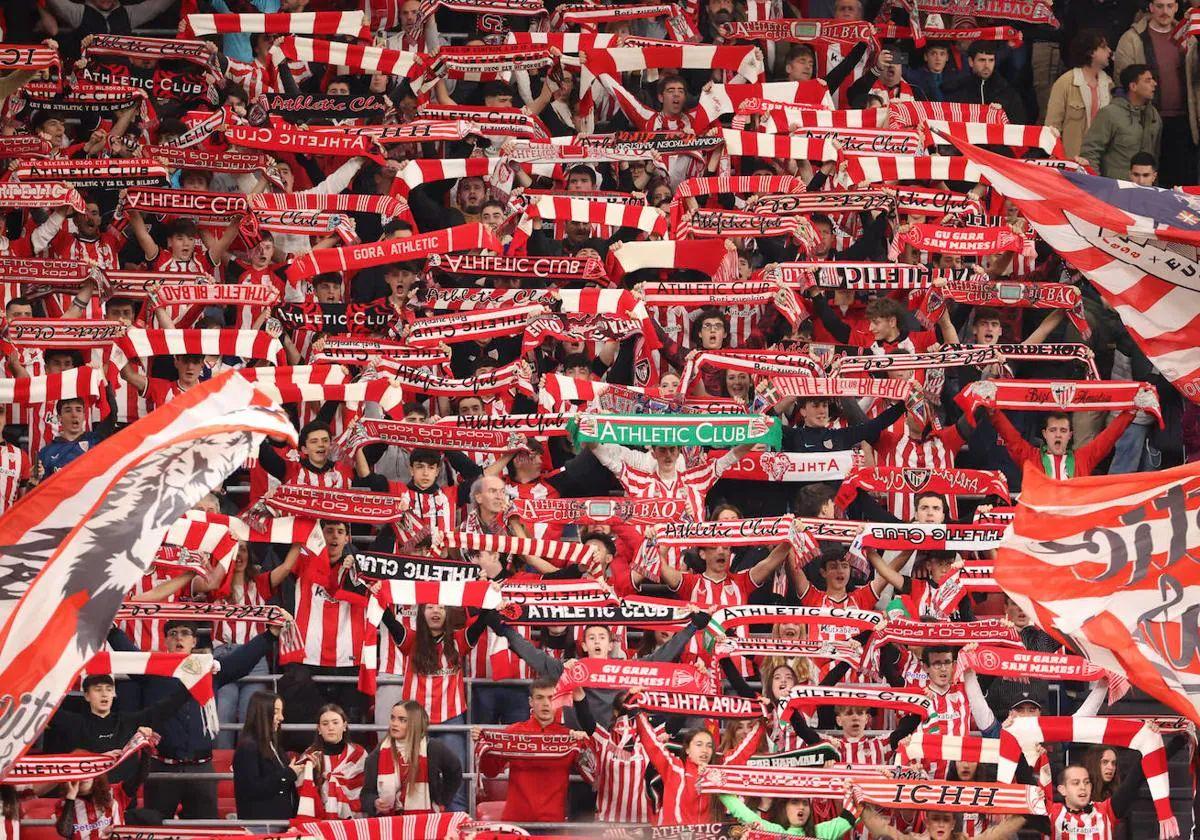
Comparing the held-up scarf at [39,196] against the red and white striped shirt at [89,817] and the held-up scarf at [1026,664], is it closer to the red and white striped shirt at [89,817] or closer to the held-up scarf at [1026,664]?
the red and white striped shirt at [89,817]

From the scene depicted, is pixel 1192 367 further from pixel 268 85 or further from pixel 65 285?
pixel 268 85

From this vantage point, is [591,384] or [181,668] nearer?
[181,668]

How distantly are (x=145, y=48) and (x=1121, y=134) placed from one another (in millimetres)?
7186

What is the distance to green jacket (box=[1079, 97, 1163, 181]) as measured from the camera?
18797mm

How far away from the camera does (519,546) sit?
14.7 metres

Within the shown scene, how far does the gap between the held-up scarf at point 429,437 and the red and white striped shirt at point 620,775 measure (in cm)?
242

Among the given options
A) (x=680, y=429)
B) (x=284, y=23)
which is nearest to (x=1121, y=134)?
(x=680, y=429)

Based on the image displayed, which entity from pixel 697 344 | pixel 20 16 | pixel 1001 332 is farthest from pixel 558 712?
pixel 20 16

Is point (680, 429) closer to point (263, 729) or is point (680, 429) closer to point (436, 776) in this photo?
point (436, 776)

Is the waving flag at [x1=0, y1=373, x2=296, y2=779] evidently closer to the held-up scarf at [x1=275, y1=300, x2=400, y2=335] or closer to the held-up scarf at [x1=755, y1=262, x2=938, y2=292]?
the held-up scarf at [x1=275, y1=300, x2=400, y2=335]

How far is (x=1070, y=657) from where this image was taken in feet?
46.4

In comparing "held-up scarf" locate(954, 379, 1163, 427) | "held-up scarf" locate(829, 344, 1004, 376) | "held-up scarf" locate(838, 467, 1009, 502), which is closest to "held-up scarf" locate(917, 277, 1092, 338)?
"held-up scarf" locate(829, 344, 1004, 376)

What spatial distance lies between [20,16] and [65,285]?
3.98 m

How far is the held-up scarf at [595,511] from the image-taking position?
15.0 m
